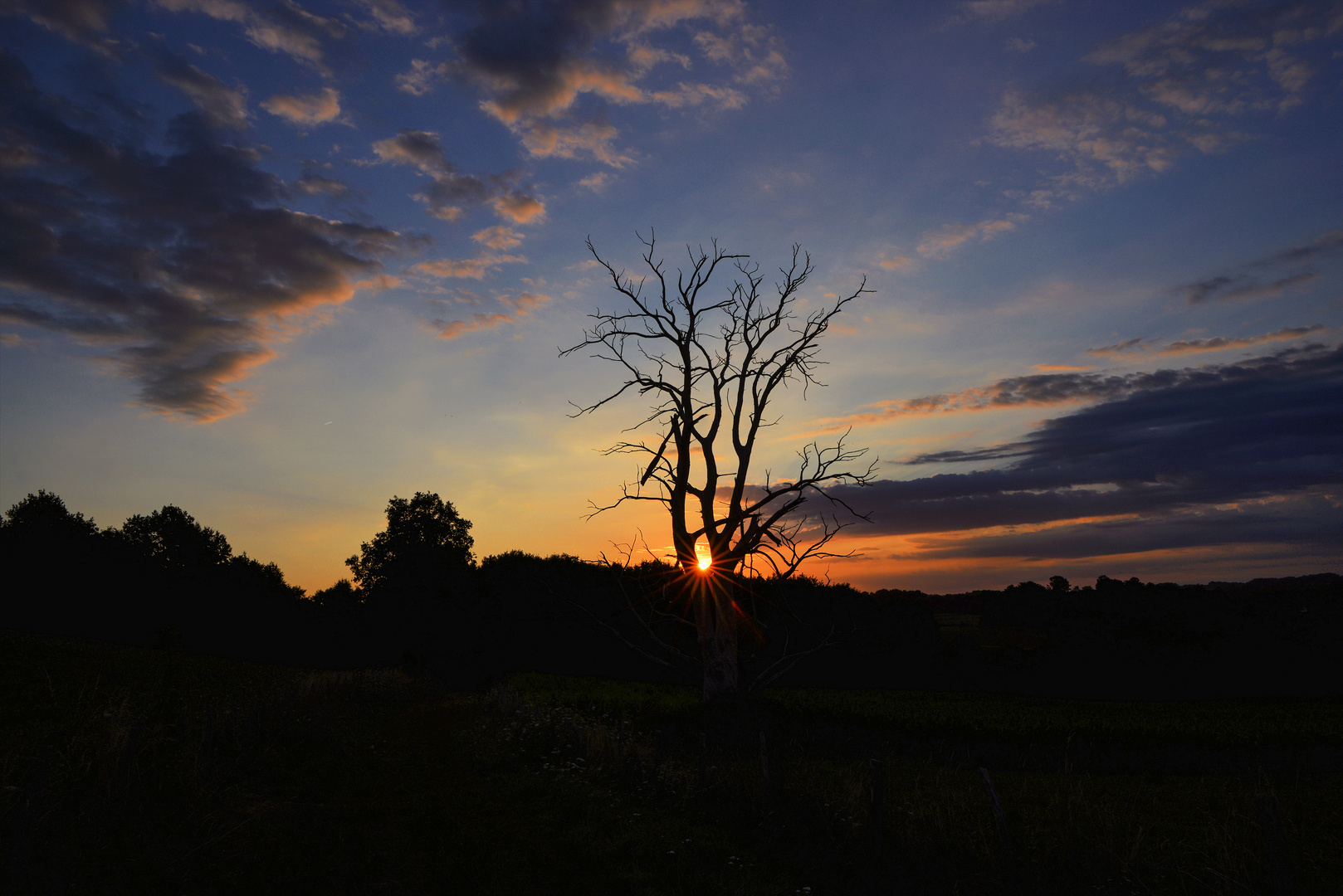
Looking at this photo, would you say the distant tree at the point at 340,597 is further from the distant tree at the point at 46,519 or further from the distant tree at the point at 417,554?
the distant tree at the point at 46,519

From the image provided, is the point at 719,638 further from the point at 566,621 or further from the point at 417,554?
the point at 417,554

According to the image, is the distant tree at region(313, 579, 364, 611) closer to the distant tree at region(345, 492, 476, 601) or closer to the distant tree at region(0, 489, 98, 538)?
the distant tree at region(345, 492, 476, 601)

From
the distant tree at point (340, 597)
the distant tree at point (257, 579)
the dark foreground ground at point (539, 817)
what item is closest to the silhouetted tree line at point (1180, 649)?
the dark foreground ground at point (539, 817)

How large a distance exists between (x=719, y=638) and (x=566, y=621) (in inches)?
1538

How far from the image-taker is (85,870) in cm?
602

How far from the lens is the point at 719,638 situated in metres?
16.5

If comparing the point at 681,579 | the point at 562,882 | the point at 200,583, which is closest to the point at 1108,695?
the point at 681,579

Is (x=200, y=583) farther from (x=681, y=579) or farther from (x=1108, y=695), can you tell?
(x=1108, y=695)

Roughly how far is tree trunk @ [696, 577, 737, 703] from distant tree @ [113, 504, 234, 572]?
81.0 meters

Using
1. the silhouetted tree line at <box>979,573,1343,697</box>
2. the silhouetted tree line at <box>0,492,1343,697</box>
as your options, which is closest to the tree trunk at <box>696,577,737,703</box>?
the silhouetted tree line at <box>0,492,1343,697</box>

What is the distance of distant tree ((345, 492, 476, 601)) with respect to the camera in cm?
5847

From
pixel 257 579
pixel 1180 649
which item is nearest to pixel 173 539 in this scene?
pixel 257 579

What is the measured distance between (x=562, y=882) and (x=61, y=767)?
6317 millimetres

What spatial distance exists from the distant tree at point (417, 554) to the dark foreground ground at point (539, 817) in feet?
127
